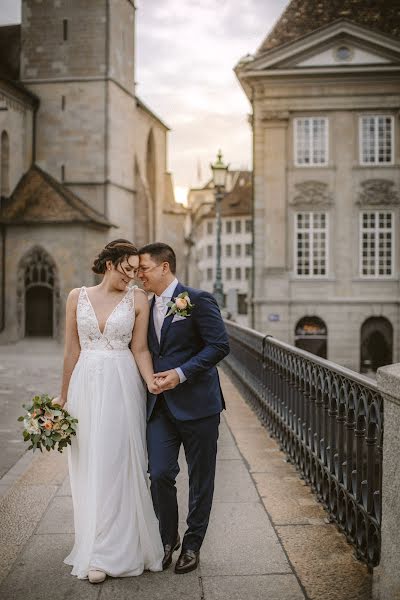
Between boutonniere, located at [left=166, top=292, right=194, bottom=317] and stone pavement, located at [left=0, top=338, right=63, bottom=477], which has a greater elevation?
boutonniere, located at [left=166, top=292, right=194, bottom=317]

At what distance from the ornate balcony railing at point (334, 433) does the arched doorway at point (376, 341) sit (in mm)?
26634

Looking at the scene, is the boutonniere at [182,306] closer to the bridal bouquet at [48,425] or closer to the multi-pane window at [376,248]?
the bridal bouquet at [48,425]

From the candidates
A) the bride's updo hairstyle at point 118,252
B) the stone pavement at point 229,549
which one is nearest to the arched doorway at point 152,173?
the stone pavement at point 229,549

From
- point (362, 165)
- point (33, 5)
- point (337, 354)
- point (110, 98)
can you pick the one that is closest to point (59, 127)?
point (110, 98)

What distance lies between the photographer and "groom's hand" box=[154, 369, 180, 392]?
4836 mm

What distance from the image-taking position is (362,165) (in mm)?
35812

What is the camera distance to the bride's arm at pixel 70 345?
5.18 m

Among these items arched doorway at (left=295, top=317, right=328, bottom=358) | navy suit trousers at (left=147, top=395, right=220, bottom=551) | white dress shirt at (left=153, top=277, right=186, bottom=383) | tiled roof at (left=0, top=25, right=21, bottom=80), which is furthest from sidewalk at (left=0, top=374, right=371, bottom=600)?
tiled roof at (left=0, top=25, right=21, bottom=80)

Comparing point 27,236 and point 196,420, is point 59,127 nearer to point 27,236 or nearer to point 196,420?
point 27,236

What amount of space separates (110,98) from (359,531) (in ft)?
127

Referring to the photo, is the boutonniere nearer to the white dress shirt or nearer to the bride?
the white dress shirt

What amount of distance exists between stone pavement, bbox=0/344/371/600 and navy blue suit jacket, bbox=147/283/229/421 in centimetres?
98

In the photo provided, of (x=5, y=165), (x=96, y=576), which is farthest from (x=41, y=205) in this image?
(x=96, y=576)

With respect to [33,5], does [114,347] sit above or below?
below
